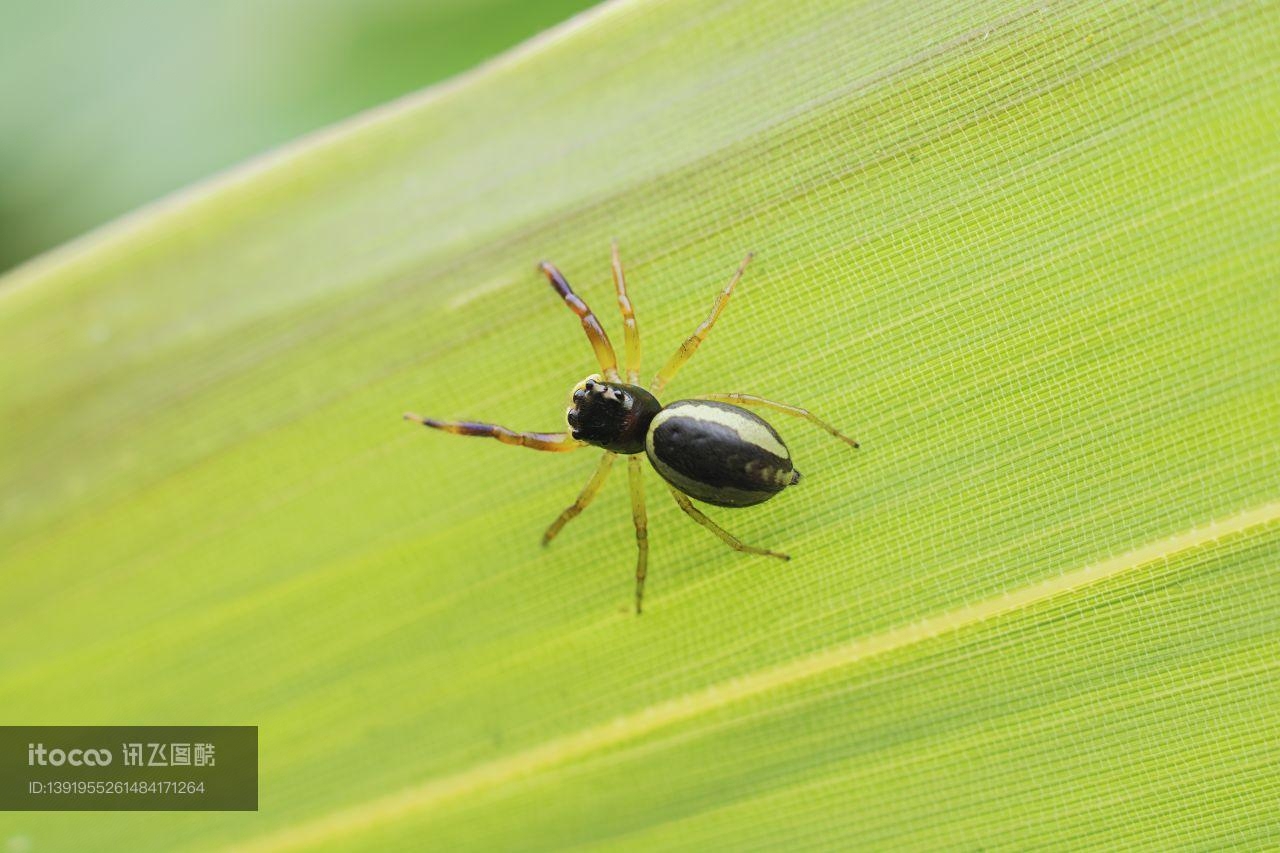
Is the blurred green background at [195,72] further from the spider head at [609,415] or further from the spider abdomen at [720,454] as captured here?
the spider abdomen at [720,454]

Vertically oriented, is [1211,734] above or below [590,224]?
below

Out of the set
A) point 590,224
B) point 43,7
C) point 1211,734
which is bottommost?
point 1211,734

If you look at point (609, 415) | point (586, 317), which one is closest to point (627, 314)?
point (586, 317)

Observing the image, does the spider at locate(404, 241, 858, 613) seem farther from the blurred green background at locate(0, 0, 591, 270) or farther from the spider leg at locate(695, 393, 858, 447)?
the blurred green background at locate(0, 0, 591, 270)

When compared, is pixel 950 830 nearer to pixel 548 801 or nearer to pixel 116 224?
pixel 548 801

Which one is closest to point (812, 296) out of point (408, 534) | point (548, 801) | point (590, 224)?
point (590, 224)

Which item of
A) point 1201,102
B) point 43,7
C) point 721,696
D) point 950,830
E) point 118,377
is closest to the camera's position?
point 1201,102

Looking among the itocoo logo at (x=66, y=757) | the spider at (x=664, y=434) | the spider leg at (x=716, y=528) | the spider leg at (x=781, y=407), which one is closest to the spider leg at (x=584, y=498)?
the spider at (x=664, y=434)

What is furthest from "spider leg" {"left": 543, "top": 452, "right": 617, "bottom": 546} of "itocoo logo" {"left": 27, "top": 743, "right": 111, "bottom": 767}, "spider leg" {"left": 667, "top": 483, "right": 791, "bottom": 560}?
"itocoo logo" {"left": 27, "top": 743, "right": 111, "bottom": 767}
